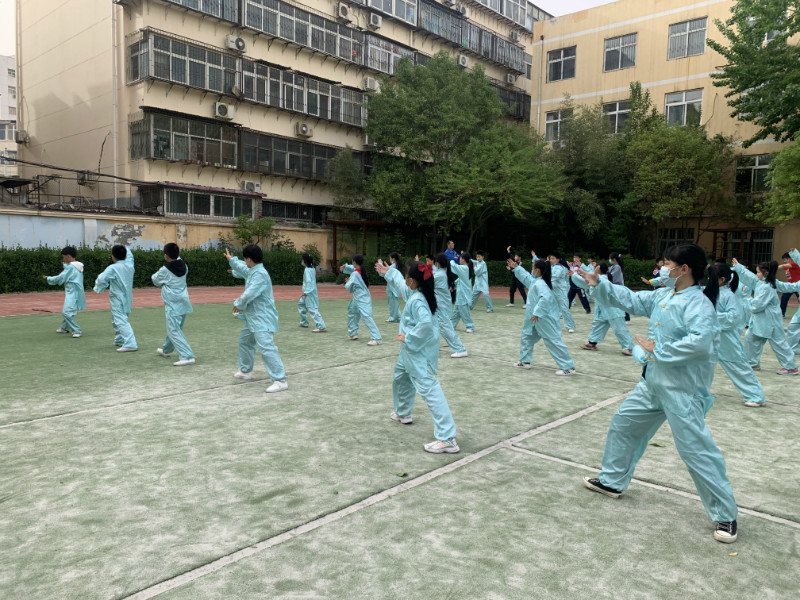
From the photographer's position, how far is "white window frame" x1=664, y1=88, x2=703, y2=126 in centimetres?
2709

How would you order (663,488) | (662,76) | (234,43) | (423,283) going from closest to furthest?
(663,488) < (423,283) < (234,43) < (662,76)

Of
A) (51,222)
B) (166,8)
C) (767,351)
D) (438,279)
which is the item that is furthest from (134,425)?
(166,8)

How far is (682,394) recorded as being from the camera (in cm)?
335

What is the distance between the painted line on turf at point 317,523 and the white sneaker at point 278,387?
2581mm

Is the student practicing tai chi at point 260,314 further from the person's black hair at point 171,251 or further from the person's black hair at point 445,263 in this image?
the person's black hair at point 445,263

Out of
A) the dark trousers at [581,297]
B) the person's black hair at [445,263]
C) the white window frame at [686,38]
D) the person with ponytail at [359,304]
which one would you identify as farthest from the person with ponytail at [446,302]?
the white window frame at [686,38]

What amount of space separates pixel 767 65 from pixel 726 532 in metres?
22.7

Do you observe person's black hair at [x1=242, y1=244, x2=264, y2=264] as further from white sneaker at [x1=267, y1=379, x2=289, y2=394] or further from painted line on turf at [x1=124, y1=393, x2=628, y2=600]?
painted line on turf at [x1=124, y1=393, x2=628, y2=600]

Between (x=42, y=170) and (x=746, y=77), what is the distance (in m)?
29.4

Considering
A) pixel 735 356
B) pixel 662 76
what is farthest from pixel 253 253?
pixel 662 76

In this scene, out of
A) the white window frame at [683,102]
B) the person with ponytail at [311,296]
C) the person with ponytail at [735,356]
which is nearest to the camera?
the person with ponytail at [735,356]

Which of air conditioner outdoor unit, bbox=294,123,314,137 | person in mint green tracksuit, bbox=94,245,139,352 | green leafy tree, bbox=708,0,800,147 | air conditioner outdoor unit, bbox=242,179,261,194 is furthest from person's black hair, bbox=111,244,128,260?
green leafy tree, bbox=708,0,800,147

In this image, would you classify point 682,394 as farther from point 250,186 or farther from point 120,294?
point 250,186

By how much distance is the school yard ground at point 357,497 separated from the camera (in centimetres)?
280
